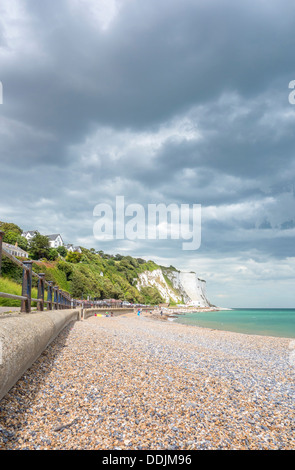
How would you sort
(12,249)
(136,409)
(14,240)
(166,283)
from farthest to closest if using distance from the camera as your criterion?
(166,283) → (14,240) → (12,249) → (136,409)

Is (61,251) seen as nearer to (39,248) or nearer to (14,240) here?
(39,248)

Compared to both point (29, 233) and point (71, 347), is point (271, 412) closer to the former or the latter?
point (71, 347)

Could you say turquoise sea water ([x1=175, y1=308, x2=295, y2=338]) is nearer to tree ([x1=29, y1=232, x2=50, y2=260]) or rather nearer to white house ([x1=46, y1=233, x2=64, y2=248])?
tree ([x1=29, y1=232, x2=50, y2=260])

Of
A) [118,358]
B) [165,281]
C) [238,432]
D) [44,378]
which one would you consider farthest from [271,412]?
[165,281]

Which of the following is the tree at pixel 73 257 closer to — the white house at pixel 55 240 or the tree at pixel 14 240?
the tree at pixel 14 240

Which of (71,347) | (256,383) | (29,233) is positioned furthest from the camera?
(29,233)

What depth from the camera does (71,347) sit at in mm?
7742

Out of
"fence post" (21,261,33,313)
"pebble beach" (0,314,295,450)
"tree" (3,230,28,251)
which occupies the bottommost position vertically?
"pebble beach" (0,314,295,450)

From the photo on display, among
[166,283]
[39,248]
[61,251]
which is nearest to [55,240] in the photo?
[61,251]

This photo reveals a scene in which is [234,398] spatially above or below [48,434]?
below

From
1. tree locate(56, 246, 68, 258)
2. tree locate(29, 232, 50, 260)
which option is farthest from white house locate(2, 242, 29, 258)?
tree locate(56, 246, 68, 258)

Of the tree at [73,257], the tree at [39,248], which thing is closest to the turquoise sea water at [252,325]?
the tree at [39,248]

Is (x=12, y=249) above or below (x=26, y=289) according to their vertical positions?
above
